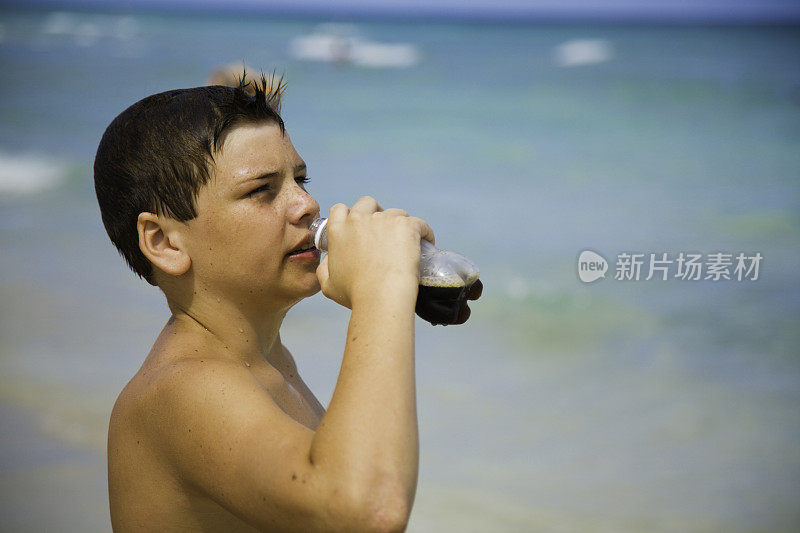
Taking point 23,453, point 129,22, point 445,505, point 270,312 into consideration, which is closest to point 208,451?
point 270,312

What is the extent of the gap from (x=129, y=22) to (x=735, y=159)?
12132 millimetres

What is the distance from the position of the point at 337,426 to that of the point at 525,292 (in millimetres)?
4425

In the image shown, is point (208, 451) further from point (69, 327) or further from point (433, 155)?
point (433, 155)

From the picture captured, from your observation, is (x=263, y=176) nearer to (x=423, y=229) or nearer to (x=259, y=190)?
(x=259, y=190)

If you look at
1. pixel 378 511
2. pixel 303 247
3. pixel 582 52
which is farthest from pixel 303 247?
pixel 582 52

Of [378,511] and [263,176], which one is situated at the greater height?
[263,176]

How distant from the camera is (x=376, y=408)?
1.18 metres

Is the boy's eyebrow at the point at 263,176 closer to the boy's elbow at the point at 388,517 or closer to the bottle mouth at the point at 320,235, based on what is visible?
the bottle mouth at the point at 320,235

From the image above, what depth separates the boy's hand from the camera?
4.31ft

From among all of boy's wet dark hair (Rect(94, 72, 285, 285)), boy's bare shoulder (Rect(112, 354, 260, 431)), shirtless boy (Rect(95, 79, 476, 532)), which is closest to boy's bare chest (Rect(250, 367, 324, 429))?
shirtless boy (Rect(95, 79, 476, 532))

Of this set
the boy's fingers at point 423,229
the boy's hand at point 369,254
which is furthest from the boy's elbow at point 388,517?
the boy's fingers at point 423,229

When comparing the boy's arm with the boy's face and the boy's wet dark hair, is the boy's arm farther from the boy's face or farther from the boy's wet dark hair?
the boy's wet dark hair

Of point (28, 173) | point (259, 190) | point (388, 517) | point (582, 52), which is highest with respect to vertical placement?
point (582, 52)

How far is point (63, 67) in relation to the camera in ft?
39.2
